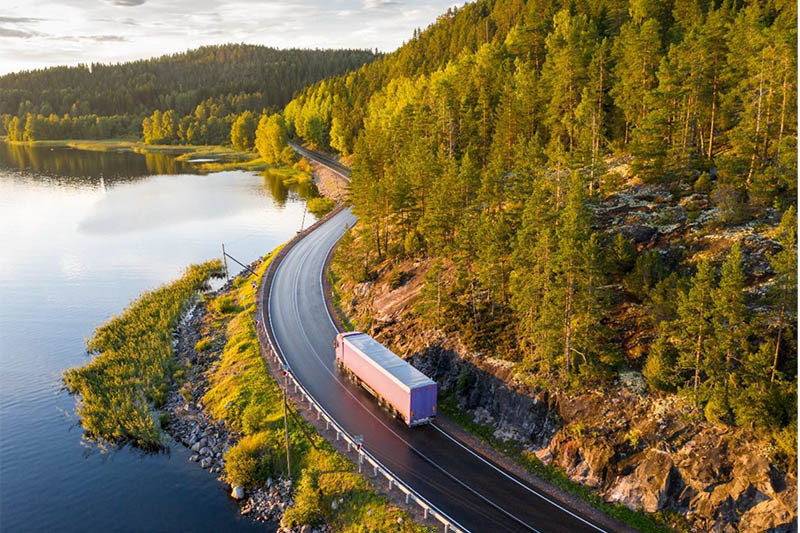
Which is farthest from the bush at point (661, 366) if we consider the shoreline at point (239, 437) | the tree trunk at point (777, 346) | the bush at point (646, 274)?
the shoreline at point (239, 437)

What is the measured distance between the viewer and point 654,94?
55.0 m

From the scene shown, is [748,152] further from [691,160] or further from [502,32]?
[502,32]

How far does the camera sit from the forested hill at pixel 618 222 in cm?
3238

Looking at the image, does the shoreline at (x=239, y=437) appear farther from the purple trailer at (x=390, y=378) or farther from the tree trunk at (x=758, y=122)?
the tree trunk at (x=758, y=122)

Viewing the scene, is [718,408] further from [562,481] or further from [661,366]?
[562,481]

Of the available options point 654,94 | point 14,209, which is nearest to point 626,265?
point 654,94

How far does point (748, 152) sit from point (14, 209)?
137m

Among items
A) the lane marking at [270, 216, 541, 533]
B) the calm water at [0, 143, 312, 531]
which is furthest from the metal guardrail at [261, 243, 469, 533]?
the calm water at [0, 143, 312, 531]

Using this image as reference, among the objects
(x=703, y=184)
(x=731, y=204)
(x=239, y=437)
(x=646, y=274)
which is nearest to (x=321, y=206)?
(x=239, y=437)

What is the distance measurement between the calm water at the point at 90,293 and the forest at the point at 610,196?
2557 centimetres

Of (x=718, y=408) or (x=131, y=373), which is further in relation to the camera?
(x=131, y=373)

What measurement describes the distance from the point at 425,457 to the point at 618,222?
88.3ft

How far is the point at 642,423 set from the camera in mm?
35562

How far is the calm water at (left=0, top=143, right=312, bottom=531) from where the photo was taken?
38344 millimetres
